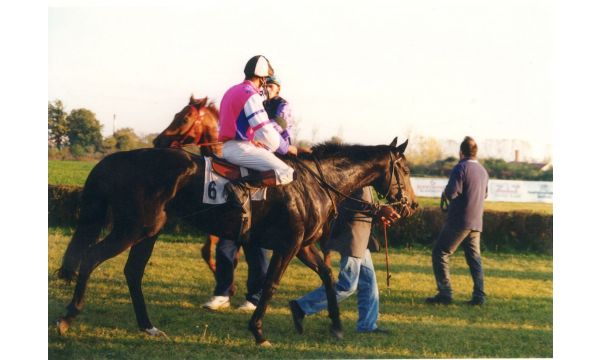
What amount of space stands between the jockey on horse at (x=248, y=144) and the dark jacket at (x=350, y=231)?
2.36 ft

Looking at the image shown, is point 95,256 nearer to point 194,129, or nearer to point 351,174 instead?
point 194,129

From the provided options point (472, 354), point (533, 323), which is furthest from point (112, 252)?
point (533, 323)

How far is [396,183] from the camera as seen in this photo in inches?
262

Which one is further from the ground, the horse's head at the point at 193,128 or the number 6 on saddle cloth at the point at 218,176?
the horse's head at the point at 193,128

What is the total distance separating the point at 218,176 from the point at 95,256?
120 centimetres

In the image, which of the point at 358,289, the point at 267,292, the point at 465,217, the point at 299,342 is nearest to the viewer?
the point at 267,292

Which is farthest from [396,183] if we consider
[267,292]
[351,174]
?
[267,292]

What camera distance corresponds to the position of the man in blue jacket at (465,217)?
25.2 feet

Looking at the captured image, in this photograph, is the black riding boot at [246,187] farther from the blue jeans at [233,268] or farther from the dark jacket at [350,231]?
the blue jeans at [233,268]

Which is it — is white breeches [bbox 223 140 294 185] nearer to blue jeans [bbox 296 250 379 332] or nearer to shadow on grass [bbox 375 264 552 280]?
Answer: blue jeans [bbox 296 250 379 332]

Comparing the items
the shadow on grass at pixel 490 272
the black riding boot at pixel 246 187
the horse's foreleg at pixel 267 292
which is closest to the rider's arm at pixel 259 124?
the black riding boot at pixel 246 187

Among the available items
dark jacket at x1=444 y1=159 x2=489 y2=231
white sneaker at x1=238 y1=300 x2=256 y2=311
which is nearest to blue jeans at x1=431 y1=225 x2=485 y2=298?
dark jacket at x1=444 y1=159 x2=489 y2=231

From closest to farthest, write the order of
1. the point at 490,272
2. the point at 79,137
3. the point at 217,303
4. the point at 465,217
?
1. the point at 217,303
2. the point at 79,137
3. the point at 465,217
4. the point at 490,272
